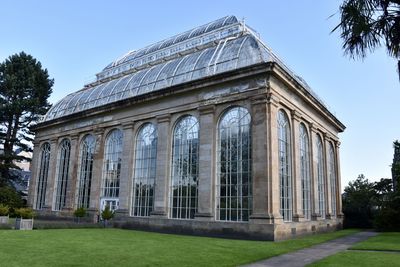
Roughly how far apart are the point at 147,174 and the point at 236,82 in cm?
1106

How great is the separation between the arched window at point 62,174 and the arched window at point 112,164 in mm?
6751

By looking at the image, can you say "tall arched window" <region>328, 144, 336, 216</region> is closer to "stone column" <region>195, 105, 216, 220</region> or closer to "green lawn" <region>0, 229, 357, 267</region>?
"stone column" <region>195, 105, 216, 220</region>

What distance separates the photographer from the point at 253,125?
2350 cm

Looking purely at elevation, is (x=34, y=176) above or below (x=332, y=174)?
below

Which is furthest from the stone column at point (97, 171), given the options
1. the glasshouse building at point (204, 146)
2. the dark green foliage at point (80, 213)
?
the dark green foliage at point (80, 213)

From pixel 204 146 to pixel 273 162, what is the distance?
5464 millimetres

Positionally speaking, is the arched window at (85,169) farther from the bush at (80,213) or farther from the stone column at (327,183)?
the stone column at (327,183)

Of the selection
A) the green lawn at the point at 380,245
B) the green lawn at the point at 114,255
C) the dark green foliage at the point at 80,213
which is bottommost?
the green lawn at the point at 380,245

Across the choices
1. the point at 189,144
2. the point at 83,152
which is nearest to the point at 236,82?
the point at 189,144

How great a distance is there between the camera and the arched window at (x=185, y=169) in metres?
25.9

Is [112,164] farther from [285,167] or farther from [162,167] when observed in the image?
[285,167]

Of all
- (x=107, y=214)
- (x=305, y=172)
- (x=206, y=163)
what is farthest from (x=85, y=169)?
(x=305, y=172)

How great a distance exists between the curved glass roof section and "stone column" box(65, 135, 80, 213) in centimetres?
441

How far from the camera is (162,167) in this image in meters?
27.9
